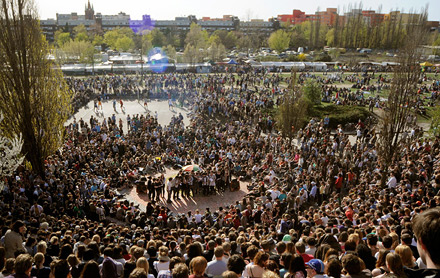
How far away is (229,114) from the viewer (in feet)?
101

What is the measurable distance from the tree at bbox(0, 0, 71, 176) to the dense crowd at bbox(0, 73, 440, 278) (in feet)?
6.08

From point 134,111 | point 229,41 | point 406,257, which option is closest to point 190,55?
point 134,111

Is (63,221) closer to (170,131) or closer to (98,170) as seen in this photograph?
(98,170)

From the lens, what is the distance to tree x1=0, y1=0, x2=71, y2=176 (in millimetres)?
13805

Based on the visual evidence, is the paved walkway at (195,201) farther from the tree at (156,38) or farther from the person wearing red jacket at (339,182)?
the tree at (156,38)

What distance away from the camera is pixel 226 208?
45.4 ft

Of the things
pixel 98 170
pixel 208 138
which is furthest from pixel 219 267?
pixel 208 138

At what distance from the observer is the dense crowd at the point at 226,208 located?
17.4 feet

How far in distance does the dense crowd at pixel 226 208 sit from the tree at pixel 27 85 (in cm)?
185

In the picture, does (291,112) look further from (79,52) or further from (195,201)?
(79,52)

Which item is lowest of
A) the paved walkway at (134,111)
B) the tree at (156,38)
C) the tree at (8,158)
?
the paved walkway at (134,111)

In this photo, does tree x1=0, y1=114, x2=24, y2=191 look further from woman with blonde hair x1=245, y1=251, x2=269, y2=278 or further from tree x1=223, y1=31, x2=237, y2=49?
tree x1=223, y1=31, x2=237, y2=49

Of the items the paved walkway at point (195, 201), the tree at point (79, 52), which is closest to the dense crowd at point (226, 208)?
the paved walkway at point (195, 201)

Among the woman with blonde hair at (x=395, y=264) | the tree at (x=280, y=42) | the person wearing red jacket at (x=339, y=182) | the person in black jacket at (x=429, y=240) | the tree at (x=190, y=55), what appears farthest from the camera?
the tree at (x=280, y=42)
